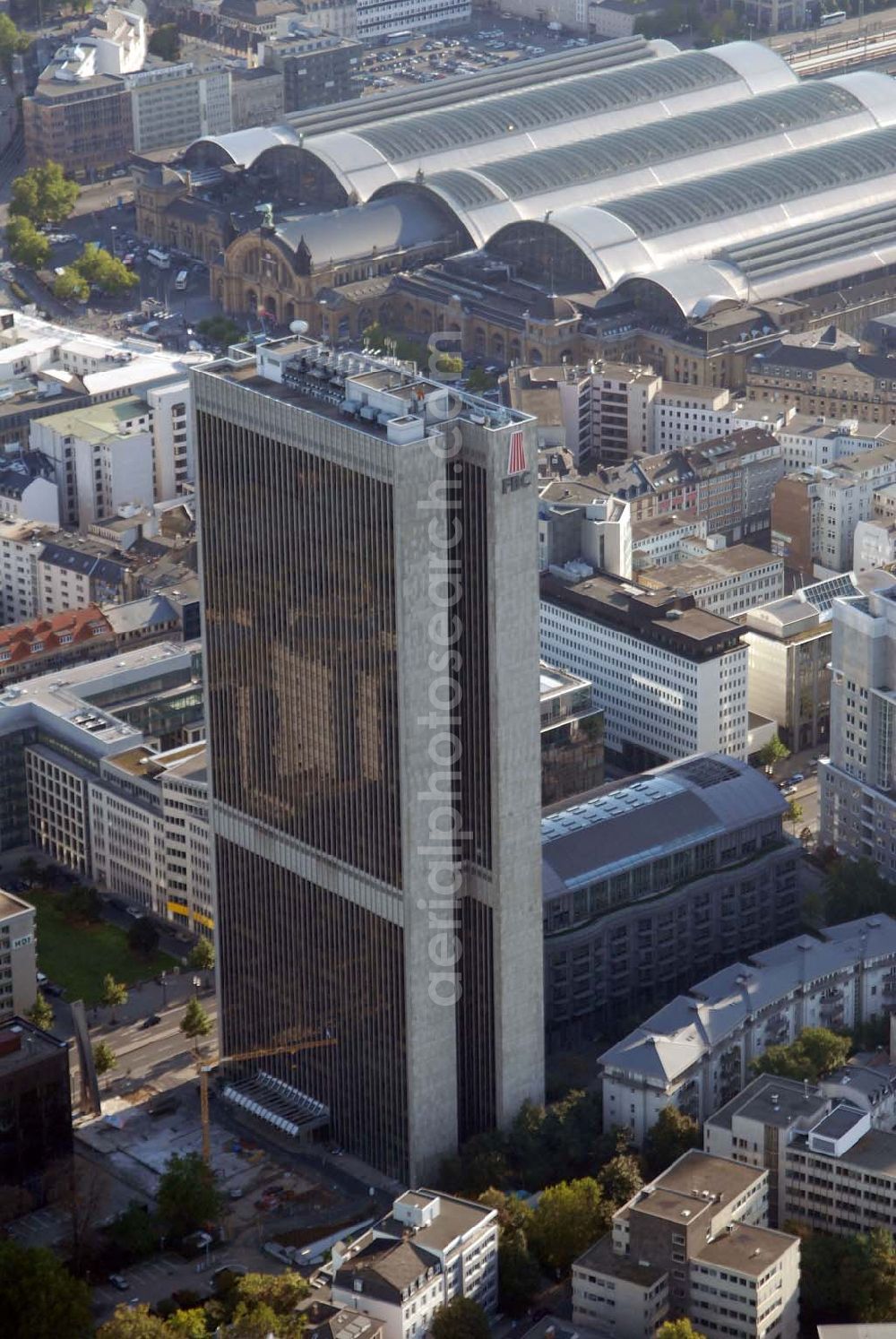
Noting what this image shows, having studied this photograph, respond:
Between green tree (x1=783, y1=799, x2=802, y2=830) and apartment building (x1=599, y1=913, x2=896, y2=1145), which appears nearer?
apartment building (x1=599, y1=913, x2=896, y2=1145)

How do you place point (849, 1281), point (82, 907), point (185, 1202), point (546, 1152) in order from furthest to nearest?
1. point (82, 907)
2. point (546, 1152)
3. point (185, 1202)
4. point (849, 1281)

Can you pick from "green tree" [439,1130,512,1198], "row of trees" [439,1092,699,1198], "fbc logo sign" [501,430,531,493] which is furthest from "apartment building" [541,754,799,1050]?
"fbc logo sign" [501,430,531,493]

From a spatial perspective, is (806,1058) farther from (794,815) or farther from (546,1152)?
(794,815)

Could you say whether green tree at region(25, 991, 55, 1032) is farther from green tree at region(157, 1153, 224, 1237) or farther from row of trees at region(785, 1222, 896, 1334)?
row of trees at region(785, 1222, 896, 1334)

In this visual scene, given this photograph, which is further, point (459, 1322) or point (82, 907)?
point (82, 907)

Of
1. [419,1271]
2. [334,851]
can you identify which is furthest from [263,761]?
[419,1271]

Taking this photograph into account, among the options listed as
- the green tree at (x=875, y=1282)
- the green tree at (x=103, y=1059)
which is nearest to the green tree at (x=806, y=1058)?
the green tree at (x=875, y=1282)

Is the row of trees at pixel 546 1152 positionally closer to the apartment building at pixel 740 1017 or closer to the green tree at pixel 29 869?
the apartment building at pixel 740 1017

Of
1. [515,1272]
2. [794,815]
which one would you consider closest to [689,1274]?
[515,1272]
